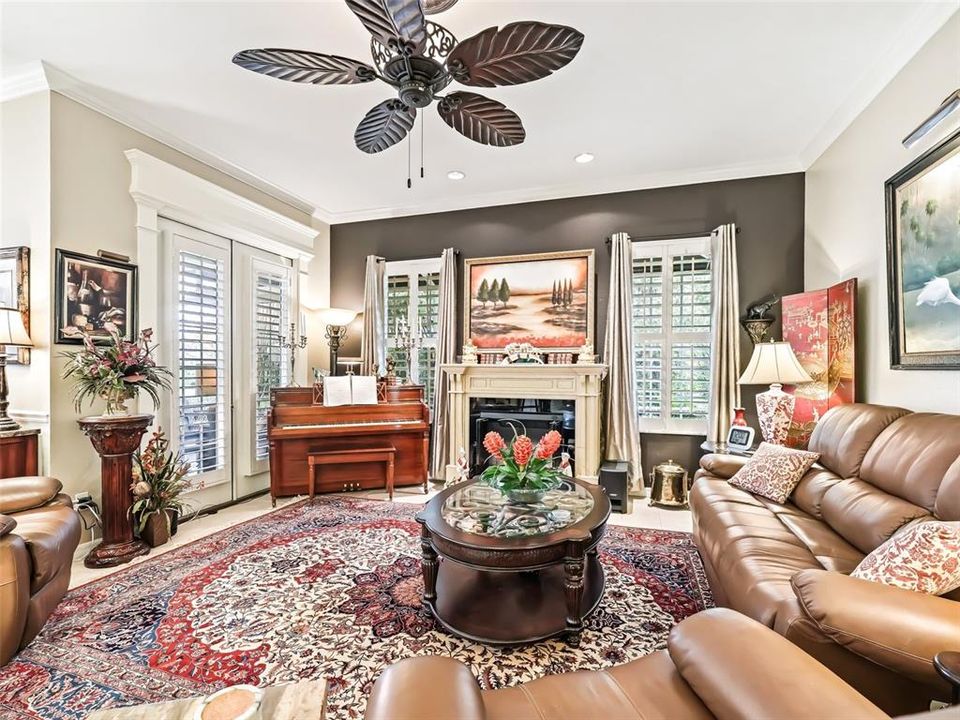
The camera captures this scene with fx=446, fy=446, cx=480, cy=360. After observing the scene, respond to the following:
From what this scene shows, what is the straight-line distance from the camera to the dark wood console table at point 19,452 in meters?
2.66

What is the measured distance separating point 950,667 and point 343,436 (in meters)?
4.15

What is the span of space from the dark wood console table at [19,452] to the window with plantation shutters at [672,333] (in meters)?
4.75

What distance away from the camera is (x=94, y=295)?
308 cm

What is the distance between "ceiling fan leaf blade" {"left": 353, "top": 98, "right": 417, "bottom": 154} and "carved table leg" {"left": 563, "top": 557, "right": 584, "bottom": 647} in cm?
225

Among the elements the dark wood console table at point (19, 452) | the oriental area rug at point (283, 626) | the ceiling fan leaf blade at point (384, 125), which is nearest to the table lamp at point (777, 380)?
the oriental area rug at point (283, 626)

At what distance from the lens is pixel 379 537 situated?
3277 millimetres

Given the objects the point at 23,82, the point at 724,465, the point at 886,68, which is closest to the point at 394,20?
the point at 23,82

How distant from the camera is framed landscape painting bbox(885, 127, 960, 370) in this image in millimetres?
2199

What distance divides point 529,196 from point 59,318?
4.05 meters

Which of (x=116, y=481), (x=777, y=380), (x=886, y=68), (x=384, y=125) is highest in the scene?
(x=886, y=68)

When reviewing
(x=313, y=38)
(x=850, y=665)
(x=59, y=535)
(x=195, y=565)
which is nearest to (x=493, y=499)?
(x=850, y=665)

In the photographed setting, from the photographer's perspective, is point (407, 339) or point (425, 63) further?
point (407, 339)

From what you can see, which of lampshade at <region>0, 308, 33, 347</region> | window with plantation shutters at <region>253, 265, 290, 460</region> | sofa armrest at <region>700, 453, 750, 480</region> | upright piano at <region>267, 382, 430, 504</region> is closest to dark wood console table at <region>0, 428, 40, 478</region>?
lampshade at <region>0, 308, 33, 347</region>

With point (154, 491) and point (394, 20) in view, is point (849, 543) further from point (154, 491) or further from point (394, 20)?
point (154, 491)
